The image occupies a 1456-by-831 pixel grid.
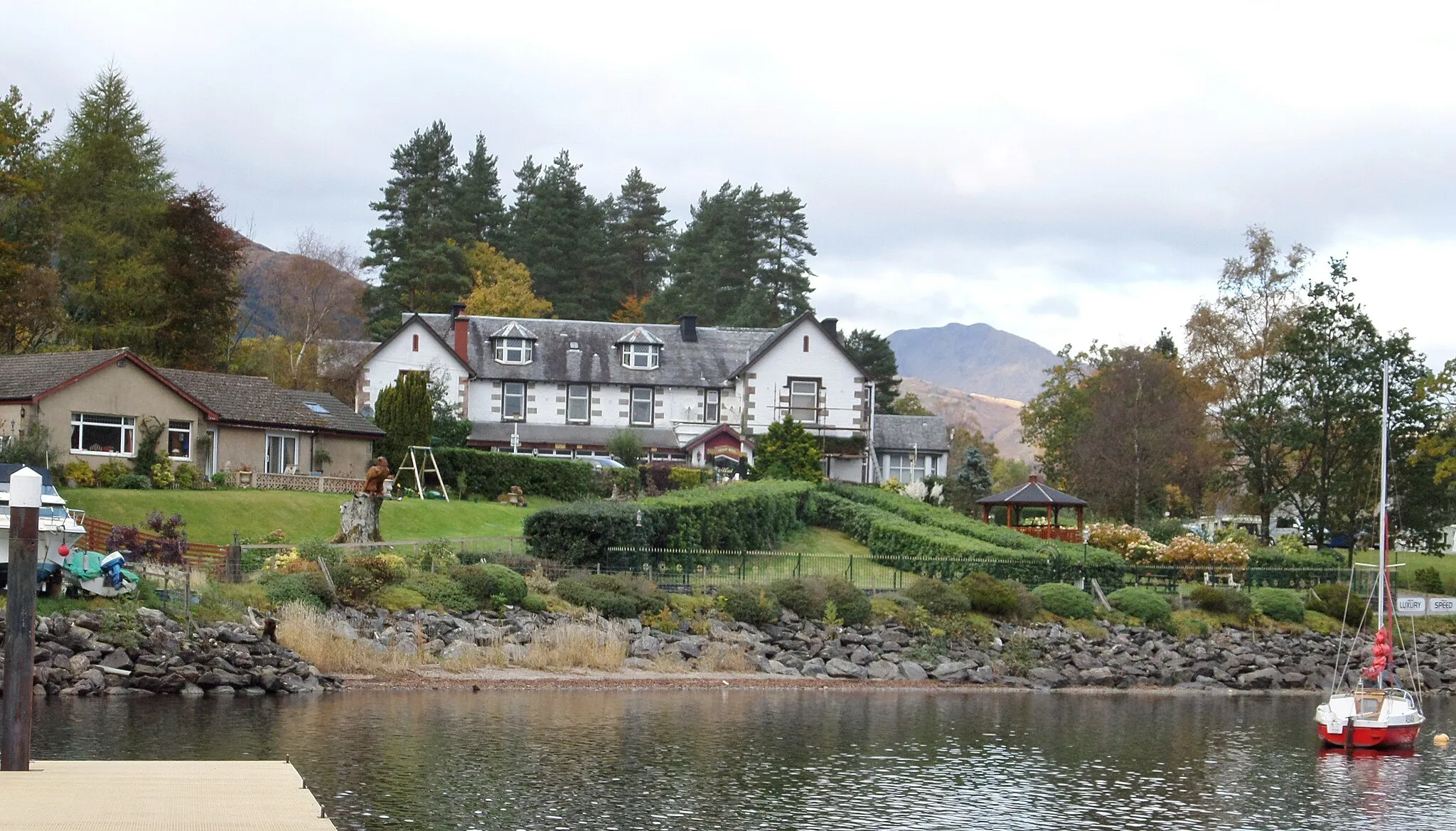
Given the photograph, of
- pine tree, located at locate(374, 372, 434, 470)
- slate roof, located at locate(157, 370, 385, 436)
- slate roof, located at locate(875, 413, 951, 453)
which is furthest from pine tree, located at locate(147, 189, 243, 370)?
slate roof, located at locate(875, 413, 951, 453)

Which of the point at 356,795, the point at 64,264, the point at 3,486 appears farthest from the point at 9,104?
the point at 356,795

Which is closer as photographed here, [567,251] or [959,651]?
[959,651]

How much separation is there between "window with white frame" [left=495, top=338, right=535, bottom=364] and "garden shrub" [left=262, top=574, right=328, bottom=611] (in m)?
39.9

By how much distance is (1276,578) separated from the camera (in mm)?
50438

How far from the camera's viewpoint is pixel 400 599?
118 ft

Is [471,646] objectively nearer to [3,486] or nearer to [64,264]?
[3,486]

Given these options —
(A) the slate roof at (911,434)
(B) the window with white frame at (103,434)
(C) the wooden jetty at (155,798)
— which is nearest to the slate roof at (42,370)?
(B) the window with white frame at (103,434)

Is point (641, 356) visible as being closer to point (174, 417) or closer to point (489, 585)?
point (174, 417)

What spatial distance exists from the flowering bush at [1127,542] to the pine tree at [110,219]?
127ft

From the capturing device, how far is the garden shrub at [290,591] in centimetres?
3397

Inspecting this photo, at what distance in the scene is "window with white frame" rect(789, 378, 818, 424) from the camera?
7312cm

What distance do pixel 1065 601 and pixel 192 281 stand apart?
40.6 metres

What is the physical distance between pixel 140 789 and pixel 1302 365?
56.0 m

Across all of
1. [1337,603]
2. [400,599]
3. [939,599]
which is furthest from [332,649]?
[1337,603]
